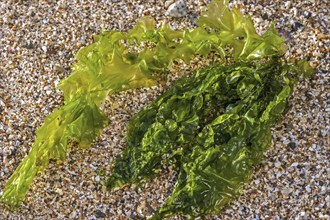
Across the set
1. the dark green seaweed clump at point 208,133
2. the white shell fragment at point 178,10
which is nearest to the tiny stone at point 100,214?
the dark green seaweed clump at point 208,133

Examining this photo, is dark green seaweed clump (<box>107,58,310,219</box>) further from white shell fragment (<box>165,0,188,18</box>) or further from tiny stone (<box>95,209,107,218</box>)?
white shell fragment (<box>165,0,188,18</box>)

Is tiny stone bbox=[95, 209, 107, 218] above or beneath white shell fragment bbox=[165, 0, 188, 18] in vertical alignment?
beneath

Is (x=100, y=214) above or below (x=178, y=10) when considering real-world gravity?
below

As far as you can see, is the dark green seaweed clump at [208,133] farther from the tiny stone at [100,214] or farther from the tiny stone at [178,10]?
the tiny stone at [178,10]

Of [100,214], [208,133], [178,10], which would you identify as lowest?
[100,214]

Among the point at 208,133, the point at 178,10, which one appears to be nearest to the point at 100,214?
the point at 208,133

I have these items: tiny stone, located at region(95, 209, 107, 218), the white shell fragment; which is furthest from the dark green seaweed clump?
the white shell fragment

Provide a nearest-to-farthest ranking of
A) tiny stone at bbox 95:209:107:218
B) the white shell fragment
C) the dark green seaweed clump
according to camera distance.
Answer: the dark green seaweed clump, tiny stone at bbox 95:209:107:218, the white shell fragment

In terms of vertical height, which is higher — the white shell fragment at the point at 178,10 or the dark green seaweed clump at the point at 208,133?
the white shell fragment at the point at 178,10

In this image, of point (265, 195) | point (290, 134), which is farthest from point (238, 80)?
point (265, 195)

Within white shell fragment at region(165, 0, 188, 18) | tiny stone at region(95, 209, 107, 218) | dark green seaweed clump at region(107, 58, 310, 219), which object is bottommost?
tiny stone at region(95, 209, 107, 218)

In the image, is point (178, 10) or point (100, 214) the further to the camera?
point (178, 10)

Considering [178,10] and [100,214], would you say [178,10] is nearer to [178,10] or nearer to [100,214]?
[178,10]
